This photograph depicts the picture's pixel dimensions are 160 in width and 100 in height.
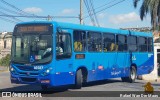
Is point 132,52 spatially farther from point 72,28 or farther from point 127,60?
point 72,28

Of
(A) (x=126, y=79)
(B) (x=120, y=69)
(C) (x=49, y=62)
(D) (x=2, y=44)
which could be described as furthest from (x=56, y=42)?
(D) (x=2, y=44)

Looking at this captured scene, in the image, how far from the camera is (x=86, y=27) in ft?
62.2

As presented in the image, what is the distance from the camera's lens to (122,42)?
73.7ft

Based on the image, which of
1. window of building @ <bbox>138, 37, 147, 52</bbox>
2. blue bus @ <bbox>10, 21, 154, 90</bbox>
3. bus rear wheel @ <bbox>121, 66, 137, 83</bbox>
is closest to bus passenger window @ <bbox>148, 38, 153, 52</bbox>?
window of building @ <bbox>138, 37, 147, 52</bbox>

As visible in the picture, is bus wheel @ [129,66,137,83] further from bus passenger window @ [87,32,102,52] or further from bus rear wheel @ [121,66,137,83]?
bus passenger window @ [87,32,102,52]

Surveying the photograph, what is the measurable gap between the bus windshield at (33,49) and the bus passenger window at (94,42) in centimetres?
359

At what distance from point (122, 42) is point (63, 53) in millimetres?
6673

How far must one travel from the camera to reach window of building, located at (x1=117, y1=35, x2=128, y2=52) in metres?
22.1

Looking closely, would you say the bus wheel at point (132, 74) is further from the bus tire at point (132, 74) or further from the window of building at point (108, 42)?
the window of building at point (108, 42)

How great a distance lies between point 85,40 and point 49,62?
3.48m

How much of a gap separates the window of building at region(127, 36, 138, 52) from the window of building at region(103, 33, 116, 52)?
200cm

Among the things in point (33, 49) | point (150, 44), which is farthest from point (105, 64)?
point (150, 44)

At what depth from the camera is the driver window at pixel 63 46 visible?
639 inches

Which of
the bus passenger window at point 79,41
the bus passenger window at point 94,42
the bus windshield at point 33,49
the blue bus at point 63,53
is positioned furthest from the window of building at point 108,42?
the bus windshield at point 33,49
